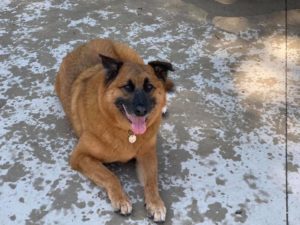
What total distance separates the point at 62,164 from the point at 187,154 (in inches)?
36.5

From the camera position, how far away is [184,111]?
3.95 metres

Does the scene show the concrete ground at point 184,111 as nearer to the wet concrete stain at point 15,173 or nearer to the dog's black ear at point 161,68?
the wet concrete stain at point 15,173

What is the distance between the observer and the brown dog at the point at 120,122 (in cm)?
302

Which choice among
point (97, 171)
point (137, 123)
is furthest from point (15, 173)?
point (137, 123)

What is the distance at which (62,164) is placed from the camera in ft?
11.1

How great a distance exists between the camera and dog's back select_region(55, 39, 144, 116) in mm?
3765

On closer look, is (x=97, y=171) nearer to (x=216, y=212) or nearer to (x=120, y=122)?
(x=120, y=122)

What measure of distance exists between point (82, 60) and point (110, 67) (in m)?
0.82

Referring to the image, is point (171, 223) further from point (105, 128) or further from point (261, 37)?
point (261, 37)

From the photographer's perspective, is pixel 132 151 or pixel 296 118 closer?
pixel 132 151

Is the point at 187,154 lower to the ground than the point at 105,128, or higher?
lower

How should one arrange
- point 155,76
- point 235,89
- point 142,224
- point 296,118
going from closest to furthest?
point 142,224
point 155,76
point 296,118
point 235,89

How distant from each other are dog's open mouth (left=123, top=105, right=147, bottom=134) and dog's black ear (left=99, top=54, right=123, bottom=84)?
0.76 ft

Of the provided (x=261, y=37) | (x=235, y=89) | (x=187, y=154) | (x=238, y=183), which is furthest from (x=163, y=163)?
(x=261, y=37)
